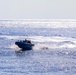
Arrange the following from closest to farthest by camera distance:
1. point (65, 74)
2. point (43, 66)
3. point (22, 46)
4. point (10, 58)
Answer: point (65, 74), point (43, 66), point (10, 58), point (22, 46)

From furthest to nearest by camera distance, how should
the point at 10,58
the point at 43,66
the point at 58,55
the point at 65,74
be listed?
the point at 58,55 → the point at 10,58 → the point at 43,66 → the point at 65,74

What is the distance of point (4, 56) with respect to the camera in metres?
98.8

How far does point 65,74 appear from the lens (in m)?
72.2

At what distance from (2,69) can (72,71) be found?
11.7 metres

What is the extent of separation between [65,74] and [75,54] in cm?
3234

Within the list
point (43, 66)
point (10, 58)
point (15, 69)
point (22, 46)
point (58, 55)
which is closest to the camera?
point (15, 69)

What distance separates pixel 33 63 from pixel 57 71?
39.5 ft

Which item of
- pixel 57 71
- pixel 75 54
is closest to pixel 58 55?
pixel 75 54

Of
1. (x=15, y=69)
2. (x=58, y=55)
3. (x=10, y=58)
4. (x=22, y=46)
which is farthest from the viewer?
(x=22, y=46)

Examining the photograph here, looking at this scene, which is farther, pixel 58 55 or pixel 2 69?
pixel 58 55

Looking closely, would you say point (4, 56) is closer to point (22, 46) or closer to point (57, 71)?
point (22, 46)

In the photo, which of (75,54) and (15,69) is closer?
(15,69)

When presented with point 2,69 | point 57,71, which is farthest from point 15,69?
point 57,71

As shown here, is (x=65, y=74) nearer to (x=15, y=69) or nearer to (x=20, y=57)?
(x=15, y=69)
